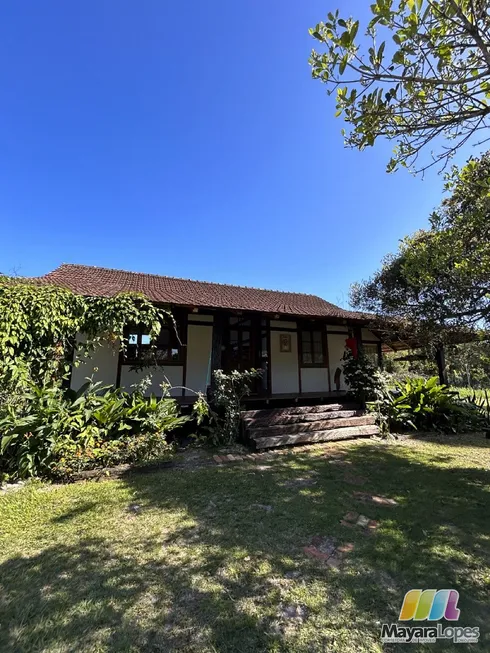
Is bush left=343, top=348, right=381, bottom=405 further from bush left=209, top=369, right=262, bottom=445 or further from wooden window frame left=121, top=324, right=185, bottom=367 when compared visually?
wooden window frame left=121, top=324, right=185, bottom=367

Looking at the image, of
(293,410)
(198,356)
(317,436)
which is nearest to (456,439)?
(317,436)

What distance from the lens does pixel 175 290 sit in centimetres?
1023

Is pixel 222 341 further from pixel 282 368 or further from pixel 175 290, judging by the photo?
pixel 282 368

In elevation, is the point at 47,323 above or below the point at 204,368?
above

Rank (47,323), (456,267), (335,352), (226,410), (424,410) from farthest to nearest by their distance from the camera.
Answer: (335,352) < (424,410) < (226,410) < (47,323) < (456,267)

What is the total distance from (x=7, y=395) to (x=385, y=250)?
12794 millimetres

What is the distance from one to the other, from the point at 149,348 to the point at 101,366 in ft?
4.21

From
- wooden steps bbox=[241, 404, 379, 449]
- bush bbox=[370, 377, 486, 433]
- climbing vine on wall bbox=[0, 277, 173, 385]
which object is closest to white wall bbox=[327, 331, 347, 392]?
bush bbox=[370, 377, 486, 433]

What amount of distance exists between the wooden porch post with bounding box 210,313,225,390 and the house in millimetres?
26

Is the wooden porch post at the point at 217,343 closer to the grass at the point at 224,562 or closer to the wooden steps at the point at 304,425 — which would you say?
the wooden steps at the point at 304,425

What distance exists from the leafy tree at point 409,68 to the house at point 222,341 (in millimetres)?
5188

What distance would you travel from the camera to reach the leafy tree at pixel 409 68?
283cm


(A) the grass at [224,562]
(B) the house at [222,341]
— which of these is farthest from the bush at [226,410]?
(A) the grass at [224,562]

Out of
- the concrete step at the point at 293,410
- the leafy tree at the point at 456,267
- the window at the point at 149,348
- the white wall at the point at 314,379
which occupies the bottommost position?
the concrete step at the point at 293,410
